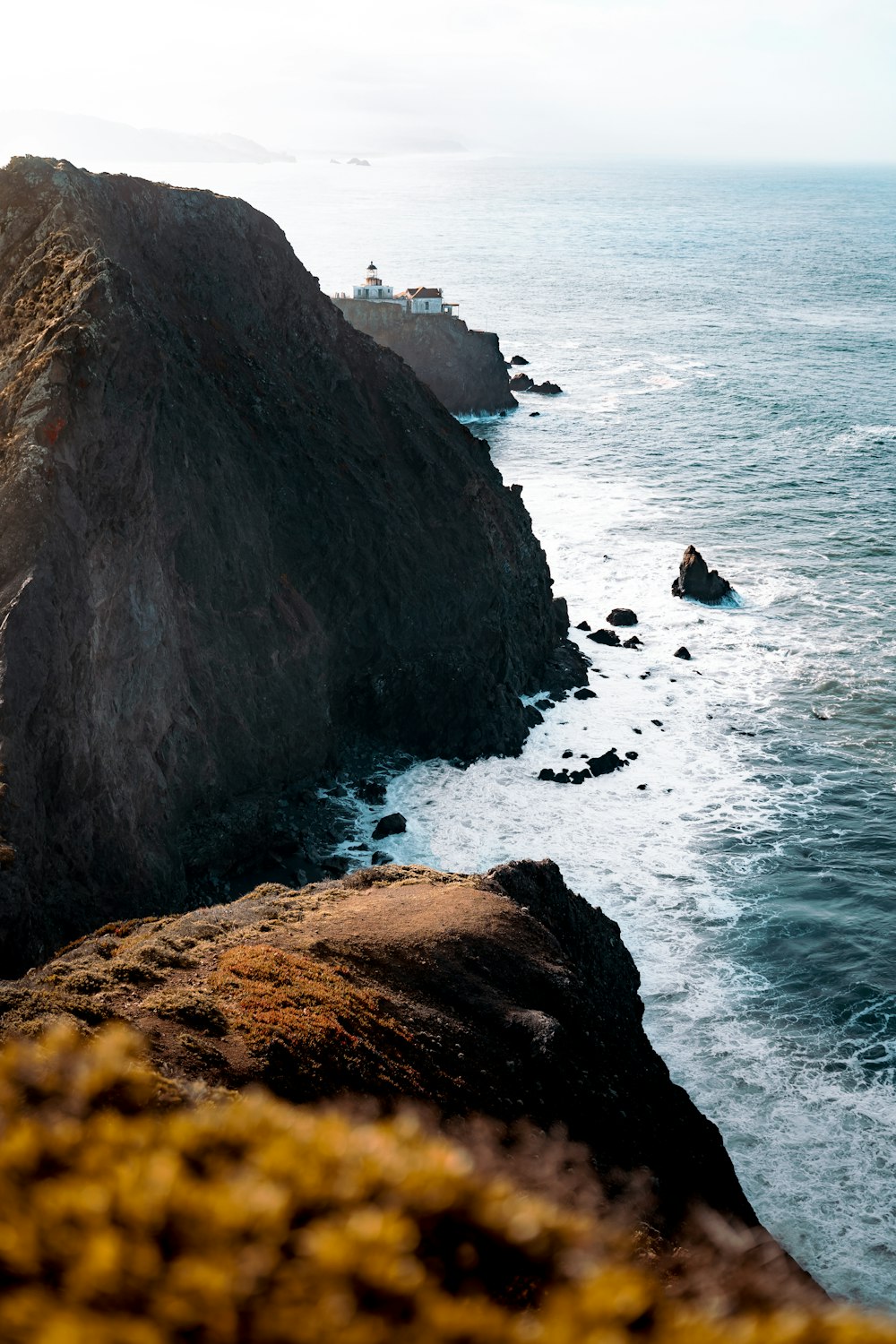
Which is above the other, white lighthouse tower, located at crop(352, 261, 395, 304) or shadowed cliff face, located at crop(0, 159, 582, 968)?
white lighthouse tower, located at crop(352, 261, 395, 304)

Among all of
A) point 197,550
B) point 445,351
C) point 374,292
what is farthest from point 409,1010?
point 374,292

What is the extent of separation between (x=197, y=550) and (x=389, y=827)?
1340 centimetres

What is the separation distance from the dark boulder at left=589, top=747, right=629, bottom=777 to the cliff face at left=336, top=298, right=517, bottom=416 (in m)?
67.2

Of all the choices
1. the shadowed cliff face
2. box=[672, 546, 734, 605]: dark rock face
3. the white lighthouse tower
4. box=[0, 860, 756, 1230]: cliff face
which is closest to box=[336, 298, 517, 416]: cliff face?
the white lighthouse tower

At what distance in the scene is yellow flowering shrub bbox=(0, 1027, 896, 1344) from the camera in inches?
193

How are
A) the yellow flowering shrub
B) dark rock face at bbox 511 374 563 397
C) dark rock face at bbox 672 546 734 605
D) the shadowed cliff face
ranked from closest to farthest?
the yellow flowering shrub → the shadowed cliff face → dark rock face at bbox 672 546 734 605 → dark rock face at bbox 511 374 563 397

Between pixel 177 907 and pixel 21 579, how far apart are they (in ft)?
39.3

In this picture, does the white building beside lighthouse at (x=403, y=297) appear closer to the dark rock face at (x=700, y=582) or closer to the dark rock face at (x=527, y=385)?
the dark rock face at (x=527, y=385)

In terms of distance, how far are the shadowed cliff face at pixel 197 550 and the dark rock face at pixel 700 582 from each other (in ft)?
35.3

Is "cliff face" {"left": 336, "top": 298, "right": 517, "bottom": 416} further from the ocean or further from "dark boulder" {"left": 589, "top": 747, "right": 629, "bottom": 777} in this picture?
"dark boulder" {"left": 589, "top": 747, "right": 629, "bottom": 777}

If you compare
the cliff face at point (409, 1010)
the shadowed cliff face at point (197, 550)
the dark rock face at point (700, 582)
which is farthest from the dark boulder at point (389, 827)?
the dark rock face at point (700, 582)

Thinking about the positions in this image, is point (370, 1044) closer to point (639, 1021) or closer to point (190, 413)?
point (639, 1021)

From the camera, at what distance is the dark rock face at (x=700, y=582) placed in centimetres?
6469

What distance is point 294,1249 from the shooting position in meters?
5.30
